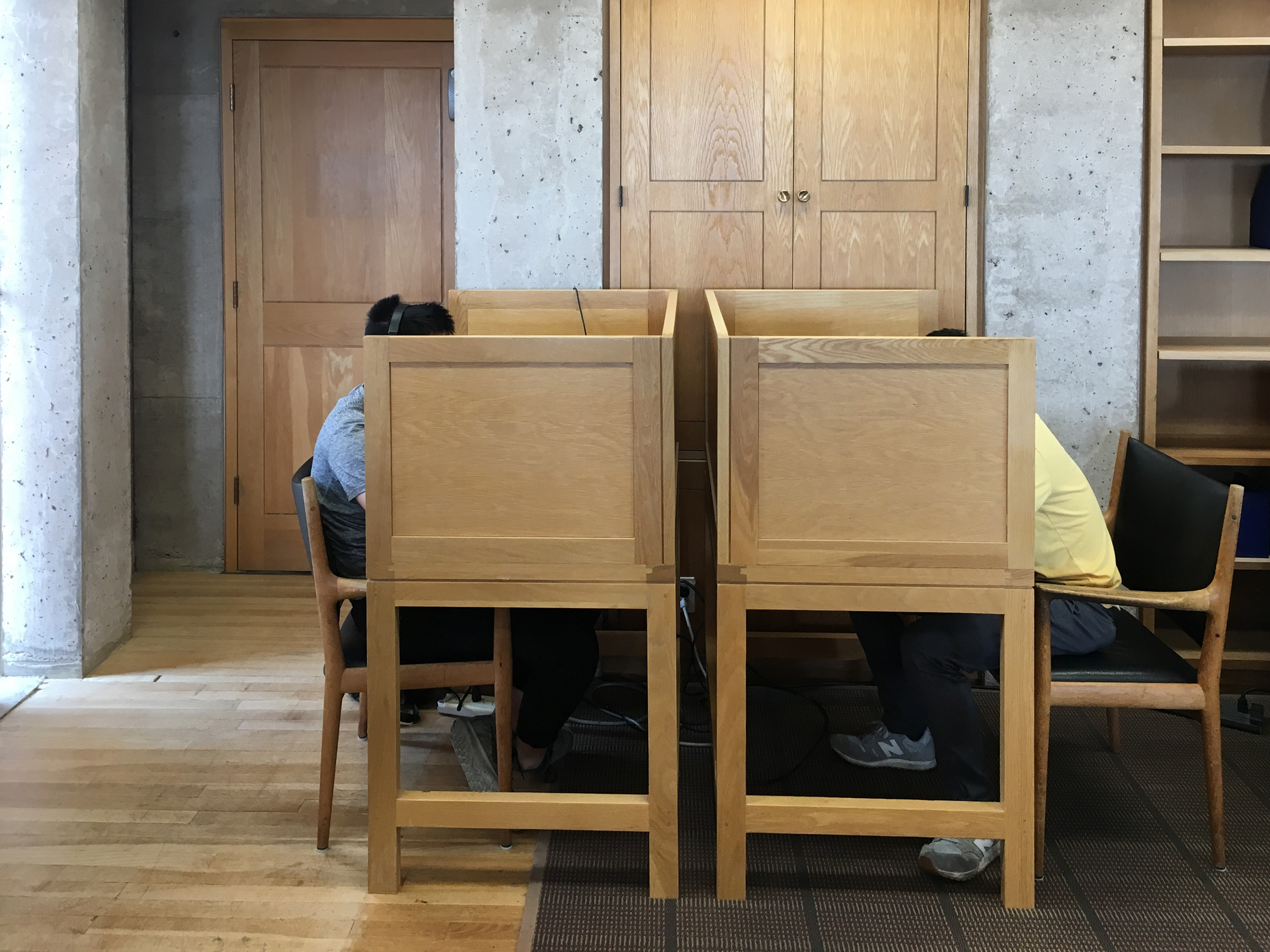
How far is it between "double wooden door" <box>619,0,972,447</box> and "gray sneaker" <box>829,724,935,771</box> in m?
1.24

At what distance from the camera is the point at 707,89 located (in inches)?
128

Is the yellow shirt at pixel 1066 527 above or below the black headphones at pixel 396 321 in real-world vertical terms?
below

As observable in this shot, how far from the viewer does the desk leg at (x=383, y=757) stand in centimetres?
212

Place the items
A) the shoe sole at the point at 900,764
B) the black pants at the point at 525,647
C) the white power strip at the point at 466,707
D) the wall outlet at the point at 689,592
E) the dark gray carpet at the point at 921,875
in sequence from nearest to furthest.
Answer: the dark gray carpet at the point at 921,875, the black pants at the point at 525,647, the shoe sole at the point at 900,764, the white power strip at the point at 466,707, the wall outlet at the point at 689,592

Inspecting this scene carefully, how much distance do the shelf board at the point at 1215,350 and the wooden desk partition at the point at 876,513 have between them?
58.3 inches

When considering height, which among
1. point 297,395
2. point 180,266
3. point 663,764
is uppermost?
point 180,266

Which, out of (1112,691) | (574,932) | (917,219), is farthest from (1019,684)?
(917,219)

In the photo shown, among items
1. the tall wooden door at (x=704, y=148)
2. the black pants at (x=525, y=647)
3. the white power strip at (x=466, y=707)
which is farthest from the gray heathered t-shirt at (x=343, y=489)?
the tall wooden door at (x=704, y=148)

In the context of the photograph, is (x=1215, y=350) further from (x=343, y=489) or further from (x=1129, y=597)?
(x=343, y=489)

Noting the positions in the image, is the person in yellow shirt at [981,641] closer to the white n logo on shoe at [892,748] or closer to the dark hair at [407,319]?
the white n logo on shoe at [892,748]

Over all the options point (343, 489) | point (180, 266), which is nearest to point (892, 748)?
point (343, 489)

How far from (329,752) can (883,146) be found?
2.25 meters

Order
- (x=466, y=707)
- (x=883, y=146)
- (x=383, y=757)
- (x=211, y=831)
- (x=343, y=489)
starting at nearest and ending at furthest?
1. (x=383, y=757)
2. (x=211, y=831)
3. (x=343, y=489)
4. (x=466, y=707)
5. (x=883, y=146)

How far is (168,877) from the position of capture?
217 cm
